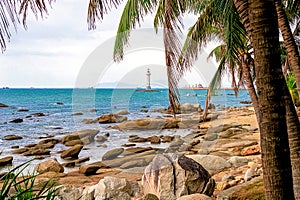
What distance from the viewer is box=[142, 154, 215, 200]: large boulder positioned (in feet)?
20.5

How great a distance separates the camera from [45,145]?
59.6 ft

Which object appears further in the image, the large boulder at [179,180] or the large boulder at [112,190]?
the large boulder at [112,190]

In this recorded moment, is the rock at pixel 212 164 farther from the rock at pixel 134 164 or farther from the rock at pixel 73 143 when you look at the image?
the rock at pixel 73 143

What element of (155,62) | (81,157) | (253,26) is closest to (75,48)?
(81,157)

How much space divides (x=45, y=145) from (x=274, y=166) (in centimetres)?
1704

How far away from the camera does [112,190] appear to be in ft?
21.6

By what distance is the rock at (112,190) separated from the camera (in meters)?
6.43

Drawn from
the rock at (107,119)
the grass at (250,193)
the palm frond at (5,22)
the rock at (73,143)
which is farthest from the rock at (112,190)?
the rock at (107,119)

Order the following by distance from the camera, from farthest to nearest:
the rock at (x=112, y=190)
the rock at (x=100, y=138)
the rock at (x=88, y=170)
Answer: the rock at (x=100, y=138) < the rock at (x=88, y=170) < the rock at (x=112, y=190)

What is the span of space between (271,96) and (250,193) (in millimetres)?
2582

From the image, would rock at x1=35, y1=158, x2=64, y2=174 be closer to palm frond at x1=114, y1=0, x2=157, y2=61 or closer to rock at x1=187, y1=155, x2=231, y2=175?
rock at x1=187, y1=155, x2=231, y2=175

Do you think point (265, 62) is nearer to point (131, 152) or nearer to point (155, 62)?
point (155, 62)

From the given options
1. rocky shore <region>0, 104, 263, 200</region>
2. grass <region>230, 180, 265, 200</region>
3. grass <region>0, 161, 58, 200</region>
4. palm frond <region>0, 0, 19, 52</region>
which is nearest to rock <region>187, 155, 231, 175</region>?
rocky shore <region>0, 104, 263, 200</region>

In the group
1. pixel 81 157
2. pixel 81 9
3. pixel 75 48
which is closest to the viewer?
pixel 81 9
